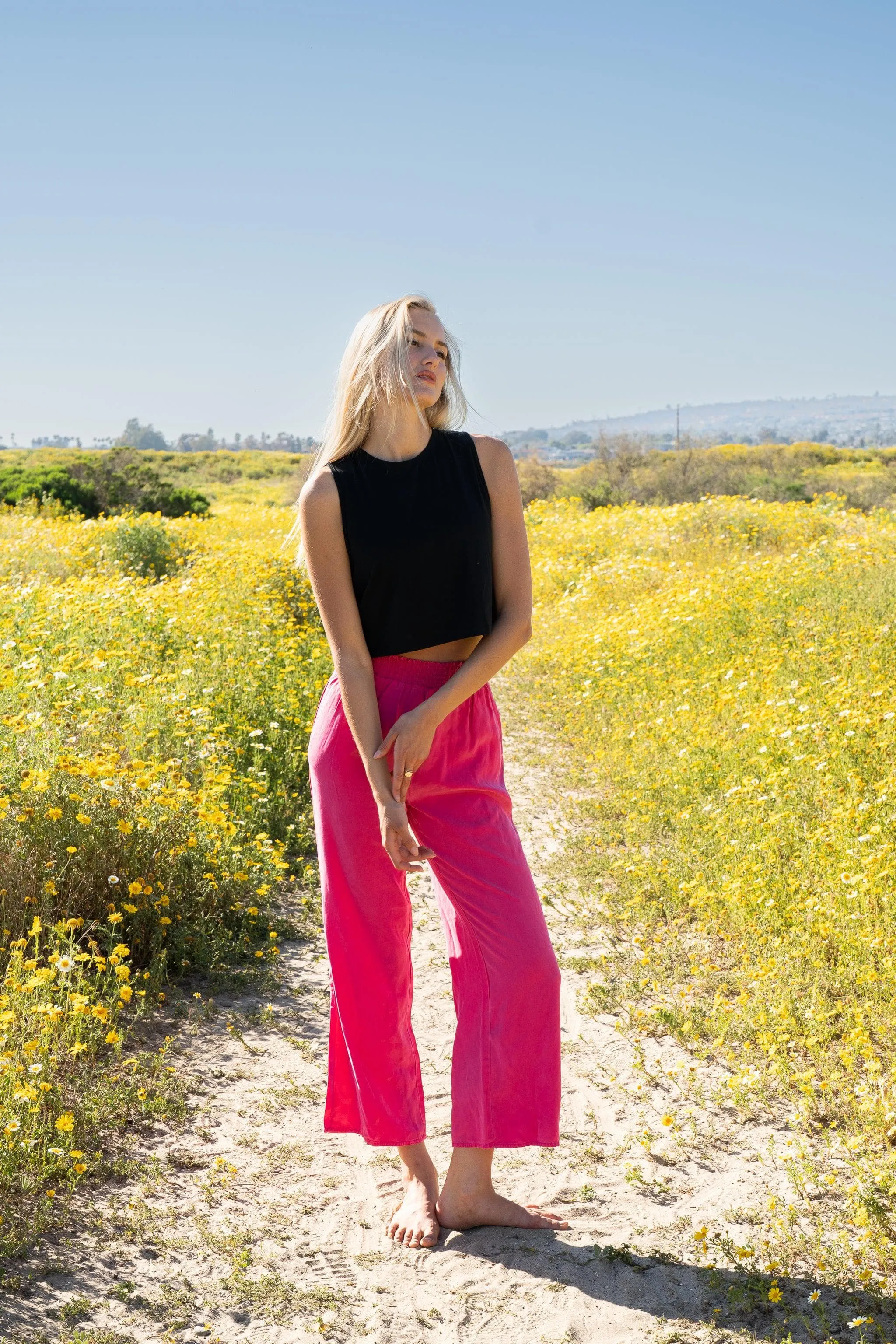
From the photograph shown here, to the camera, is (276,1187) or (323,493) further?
(276,1187)

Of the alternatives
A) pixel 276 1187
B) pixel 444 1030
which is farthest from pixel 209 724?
pixel 276 1187

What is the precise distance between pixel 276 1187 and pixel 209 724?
9.50ft

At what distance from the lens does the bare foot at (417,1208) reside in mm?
2254

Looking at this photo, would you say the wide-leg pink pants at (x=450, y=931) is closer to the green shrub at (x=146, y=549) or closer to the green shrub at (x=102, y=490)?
the green shrub at (x=146, y=549)

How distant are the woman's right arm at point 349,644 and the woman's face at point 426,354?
0.83ft

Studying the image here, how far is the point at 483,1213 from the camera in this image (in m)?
2.25

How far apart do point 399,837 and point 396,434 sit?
81cm

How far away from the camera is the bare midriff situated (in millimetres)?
2150

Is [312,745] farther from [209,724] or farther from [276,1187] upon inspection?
[209,724]

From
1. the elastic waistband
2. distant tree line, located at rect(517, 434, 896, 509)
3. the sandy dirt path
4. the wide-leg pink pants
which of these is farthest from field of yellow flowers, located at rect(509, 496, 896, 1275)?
distant tree line, located at rect(517, 434, 896, 509)

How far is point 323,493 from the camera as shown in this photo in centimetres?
206

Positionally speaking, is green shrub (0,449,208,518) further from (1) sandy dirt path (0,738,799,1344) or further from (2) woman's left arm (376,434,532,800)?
(2) woman's left arm (376,434,532,800)

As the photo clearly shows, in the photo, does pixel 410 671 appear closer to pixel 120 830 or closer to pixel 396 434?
pixel 396 434

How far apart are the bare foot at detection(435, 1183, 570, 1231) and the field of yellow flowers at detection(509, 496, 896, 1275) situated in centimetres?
68
